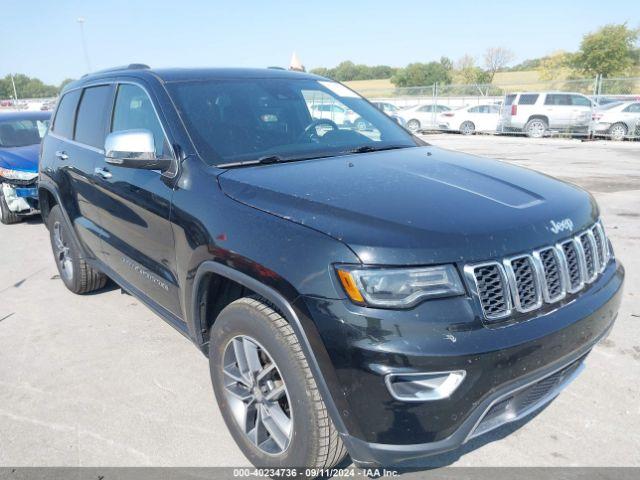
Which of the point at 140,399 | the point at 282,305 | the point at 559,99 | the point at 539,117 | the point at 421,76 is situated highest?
the point at 421,76

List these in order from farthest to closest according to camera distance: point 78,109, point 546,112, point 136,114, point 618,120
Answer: point 546,112 → point 618,120 → point 78,109 → point 136,114

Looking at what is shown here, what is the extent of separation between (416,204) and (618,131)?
19.3 m

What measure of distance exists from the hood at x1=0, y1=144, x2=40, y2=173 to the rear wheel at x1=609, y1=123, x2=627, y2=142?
18139mm

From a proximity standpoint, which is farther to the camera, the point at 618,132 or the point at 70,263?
the point at 618,132

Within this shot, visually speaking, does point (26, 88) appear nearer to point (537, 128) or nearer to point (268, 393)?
point (537, 128)

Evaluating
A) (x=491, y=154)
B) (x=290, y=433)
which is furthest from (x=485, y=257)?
(x=491, y=154)

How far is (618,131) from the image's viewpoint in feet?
59.9

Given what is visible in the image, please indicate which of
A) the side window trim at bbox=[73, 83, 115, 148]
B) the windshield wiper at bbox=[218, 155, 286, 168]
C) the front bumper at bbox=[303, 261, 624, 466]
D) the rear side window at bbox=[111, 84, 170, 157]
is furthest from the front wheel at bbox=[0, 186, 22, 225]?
the front bumper at bbox=[303, 261, 624, 466]

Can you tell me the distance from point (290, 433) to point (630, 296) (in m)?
3.48

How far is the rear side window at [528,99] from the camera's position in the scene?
20188mm

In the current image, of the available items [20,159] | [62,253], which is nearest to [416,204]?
[62,253]

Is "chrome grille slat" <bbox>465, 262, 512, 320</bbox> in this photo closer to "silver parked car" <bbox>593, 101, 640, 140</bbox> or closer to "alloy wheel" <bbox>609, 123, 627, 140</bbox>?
"silver parked car" <bbox>593, 101, 640, 140</bbox>

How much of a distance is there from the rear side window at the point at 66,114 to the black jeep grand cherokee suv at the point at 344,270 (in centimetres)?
131

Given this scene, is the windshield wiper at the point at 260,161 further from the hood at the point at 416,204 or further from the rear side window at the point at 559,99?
the rear side window at the point at 559,99
